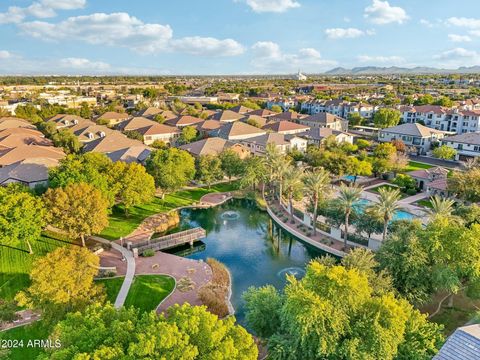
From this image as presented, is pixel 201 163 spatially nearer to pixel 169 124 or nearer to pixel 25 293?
pixel 25 293

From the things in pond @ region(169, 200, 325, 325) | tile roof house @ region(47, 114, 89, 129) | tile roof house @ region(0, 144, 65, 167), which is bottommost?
pond @ region(169, 200, 325, 325)

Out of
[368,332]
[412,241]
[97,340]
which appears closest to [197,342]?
[97,340]

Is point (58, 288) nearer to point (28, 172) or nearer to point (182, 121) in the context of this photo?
point (28, 172)

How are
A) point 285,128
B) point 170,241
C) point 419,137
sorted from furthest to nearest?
point 285,128 < point 419,137 < point 170,241

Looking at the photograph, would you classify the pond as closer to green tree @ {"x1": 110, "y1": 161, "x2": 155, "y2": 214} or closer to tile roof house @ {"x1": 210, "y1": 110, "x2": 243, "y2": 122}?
green tree @ {"x1": 110, "y1": 161, "x2": 155, "y2": 214}

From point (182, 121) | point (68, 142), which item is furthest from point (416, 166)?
point (68, 142)

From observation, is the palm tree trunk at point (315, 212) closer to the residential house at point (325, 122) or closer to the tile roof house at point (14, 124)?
the residential house at point (325, 122)

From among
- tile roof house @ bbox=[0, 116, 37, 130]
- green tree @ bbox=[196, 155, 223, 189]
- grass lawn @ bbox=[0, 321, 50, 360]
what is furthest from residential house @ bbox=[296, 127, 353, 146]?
grass lawn @ bbox=[0, 321, 50, 360]
